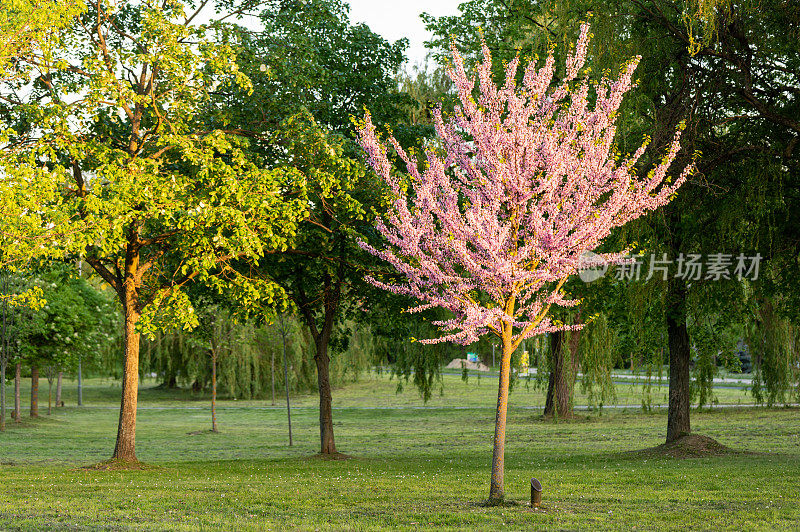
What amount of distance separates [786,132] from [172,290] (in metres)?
13.2

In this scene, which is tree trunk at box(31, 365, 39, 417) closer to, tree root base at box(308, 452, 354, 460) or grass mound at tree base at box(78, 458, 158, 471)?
tree root base at box(308, 452, 354, 460)

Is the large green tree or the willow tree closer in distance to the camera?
the willow tree

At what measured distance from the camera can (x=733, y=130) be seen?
17.2 meters

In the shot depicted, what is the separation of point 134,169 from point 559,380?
19.1m

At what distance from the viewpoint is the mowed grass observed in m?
10.3

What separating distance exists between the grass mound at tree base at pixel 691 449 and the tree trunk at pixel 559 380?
7435 millimetres

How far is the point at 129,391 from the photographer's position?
57.0ft

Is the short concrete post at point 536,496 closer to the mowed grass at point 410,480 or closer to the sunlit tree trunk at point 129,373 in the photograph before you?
the mowed grass at point 410,480

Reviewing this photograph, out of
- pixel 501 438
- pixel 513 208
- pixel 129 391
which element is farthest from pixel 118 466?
pixel 513 208

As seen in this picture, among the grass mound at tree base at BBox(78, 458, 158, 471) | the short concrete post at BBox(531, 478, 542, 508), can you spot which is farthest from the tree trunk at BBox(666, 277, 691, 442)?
the grass mound at tree base at BBox(78, 458, 158, 471)

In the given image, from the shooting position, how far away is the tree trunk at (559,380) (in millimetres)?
27772

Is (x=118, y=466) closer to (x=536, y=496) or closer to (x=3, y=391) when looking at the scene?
(x=536, y=496)

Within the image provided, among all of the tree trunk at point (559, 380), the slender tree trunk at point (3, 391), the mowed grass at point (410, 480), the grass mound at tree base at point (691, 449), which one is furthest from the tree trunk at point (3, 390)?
the grass mound at tree base at point (691, 449)

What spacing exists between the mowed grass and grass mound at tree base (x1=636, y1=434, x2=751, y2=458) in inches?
24.1
